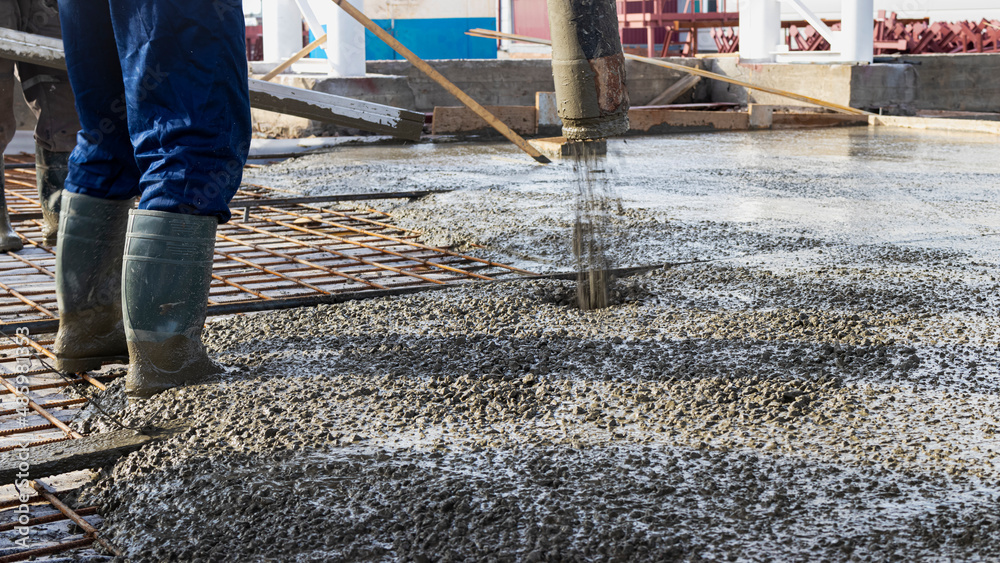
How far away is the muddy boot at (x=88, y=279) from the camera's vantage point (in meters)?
2.25

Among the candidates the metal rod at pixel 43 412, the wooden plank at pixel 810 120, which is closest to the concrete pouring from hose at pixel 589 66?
the metal rod at pixel 43 412

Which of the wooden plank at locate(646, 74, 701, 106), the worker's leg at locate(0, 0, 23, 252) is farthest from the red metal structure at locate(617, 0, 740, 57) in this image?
the worker's leg at locate(0, 0, 23, 252)

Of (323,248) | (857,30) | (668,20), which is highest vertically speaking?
(668,20)

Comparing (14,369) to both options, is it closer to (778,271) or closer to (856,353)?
(856,353)

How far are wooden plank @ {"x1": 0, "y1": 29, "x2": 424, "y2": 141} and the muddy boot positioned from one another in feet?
1.49

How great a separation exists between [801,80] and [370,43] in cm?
678

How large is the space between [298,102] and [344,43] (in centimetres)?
734

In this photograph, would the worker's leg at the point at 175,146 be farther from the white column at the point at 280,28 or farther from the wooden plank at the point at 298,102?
the white column at the point at 280,28

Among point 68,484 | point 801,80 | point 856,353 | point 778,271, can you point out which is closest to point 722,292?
point 778,271

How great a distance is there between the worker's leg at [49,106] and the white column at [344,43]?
622 cm

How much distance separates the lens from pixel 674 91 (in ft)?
39.0

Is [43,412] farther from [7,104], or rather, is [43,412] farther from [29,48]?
[7,104]

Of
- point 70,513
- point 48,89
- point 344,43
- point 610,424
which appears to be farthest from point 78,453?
point 344,43

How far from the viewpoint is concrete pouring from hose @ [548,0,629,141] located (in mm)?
2559
